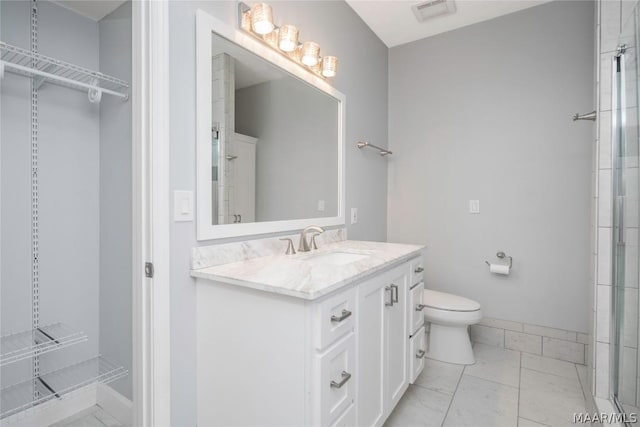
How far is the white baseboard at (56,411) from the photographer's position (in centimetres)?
154

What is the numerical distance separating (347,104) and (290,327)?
1.73 m

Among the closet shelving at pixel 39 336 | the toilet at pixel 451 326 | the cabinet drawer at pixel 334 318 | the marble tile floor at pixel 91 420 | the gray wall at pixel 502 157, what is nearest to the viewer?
the cabinet drawer at pixel 334 318

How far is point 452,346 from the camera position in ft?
7.48

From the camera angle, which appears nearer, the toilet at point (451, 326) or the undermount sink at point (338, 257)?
the undermount sink at point (338, 257)

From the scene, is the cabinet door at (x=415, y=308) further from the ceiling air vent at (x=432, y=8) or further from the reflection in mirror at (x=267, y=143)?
the ceiling air vent at (x=432, y=8)

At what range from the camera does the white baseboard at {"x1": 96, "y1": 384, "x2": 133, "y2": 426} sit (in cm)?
162

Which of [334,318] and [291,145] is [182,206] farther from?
[291,145]

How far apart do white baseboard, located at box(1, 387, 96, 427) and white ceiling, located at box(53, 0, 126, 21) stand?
6.45ft

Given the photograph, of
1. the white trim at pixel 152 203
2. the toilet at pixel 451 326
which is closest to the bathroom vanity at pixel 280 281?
the white trim at pixel 152 203

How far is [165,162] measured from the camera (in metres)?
1.21

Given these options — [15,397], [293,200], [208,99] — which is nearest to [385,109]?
[293,200]

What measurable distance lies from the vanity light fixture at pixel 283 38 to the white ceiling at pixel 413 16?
720 millimetres

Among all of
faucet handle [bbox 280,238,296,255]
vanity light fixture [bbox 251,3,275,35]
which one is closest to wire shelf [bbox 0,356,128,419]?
faucet handle [bbox 280,238,296,255]

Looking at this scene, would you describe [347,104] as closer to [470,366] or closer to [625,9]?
[625,9]
